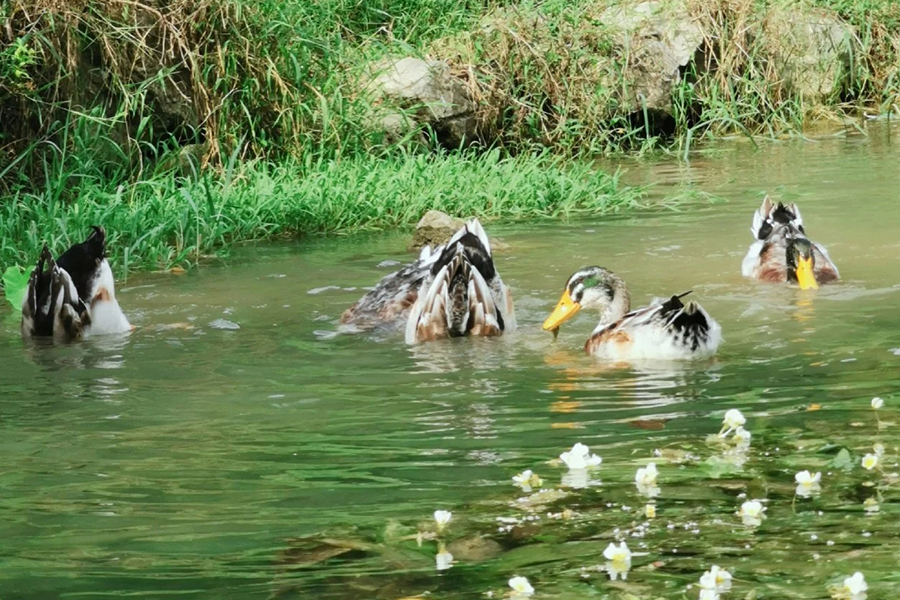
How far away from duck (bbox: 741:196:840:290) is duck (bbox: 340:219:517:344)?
163 centimetres

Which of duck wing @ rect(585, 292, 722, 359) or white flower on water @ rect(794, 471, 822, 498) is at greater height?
duck wing @ rect(585, 292, 722, 359)

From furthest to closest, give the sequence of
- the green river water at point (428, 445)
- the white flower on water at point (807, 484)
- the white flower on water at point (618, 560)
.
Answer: the white flower on water at point (807, 484), the green river water at point (428, 445), the white flower on water at point (618, 560)

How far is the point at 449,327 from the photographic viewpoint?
283 inches

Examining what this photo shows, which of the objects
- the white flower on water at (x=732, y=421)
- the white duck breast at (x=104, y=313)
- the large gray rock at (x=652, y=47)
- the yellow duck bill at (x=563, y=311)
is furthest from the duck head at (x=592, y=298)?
the large gray rock at (x=652, y=47)

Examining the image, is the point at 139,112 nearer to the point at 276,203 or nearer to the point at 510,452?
the point at 276,203

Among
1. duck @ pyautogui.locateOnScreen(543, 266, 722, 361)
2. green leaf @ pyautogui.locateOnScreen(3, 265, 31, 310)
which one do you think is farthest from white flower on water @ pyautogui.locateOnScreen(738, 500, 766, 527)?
green leaf @ pyautogui.locateOnScreen(3, 265, 31, 310)

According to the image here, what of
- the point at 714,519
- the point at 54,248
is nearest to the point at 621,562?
the point at 714,519

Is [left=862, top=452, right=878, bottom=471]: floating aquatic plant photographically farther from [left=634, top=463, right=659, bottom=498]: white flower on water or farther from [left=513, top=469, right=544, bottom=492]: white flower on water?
[left=513, top=469, right=544, bottom=492]: white flower on water

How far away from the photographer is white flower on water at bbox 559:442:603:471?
4.35 m

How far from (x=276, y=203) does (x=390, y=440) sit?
5742mm

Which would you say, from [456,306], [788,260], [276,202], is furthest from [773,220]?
[276,202]

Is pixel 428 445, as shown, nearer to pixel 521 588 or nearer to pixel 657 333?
pixel 521 588

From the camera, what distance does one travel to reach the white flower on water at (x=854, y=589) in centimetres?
312

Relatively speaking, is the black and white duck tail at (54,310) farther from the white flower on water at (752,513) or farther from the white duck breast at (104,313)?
the white flower on water at (752,513)
